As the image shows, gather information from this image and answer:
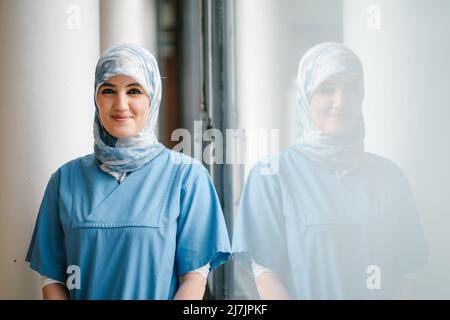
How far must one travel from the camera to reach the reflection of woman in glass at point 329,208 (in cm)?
117

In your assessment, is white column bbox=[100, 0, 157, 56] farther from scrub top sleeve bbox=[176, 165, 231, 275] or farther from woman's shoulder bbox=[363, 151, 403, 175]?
woman's shoulder bbox=[363, 151, 403, 175]

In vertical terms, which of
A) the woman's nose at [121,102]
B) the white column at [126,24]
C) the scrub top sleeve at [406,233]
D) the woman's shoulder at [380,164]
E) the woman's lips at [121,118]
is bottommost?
the scrub top sleeve at [406,233]

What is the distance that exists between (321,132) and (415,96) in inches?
9.0

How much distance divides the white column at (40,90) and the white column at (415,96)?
578 millimetres

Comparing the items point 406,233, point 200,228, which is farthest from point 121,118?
point 406,233

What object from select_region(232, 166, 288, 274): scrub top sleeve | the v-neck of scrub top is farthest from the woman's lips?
select_region(232, 166, 288, 274): scrub top sleeve

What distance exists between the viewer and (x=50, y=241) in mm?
1157

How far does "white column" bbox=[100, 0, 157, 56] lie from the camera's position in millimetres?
1190

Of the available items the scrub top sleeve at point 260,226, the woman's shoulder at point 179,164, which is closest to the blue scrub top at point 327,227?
the scrub top sleeve at point 260,226

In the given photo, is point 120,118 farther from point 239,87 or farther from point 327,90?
point 327,90

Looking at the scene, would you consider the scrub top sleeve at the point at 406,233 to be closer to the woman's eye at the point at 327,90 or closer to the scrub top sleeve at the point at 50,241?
the woman's eye at the point at 327,90

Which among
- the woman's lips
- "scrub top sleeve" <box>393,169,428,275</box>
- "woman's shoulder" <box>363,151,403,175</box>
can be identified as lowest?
"scrub top sleeve" <box>393,169,428,275</box>
